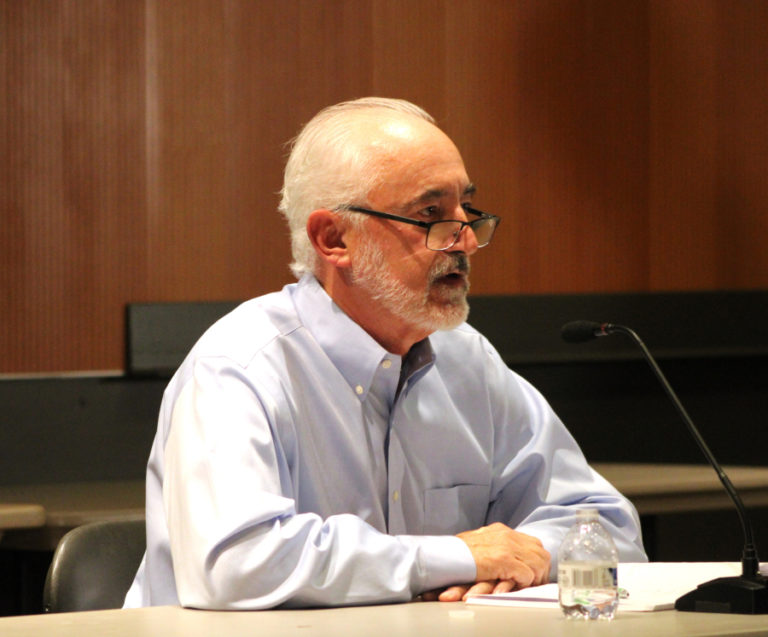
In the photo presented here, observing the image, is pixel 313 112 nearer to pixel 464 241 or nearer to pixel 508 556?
pixel 464 241

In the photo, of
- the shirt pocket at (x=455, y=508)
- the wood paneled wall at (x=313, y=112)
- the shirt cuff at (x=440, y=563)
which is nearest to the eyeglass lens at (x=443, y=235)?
the shirt pocket at (x=455, y=508)

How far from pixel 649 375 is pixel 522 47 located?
3.91 ft

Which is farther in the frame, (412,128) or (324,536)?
(412,128)

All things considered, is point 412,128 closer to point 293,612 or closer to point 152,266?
point 293,612

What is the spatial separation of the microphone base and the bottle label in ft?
0.37

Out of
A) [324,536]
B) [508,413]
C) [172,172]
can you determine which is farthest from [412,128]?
[172,172]

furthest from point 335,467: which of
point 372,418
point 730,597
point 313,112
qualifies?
point 313,112

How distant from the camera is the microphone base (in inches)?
62.4

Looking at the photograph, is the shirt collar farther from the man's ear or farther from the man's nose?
the man's nose

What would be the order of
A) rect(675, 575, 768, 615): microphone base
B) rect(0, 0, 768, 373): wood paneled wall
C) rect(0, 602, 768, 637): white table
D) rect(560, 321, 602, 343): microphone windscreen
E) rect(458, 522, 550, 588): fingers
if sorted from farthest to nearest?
rect(0, 0, 768, 373): wood paneled wall → rect(560, 321, 602, 343): microphone windscreen → rect(458, 522, 550, 588): fingers → rect(675, 575, 768, 615): microphone base → rect(0, 602, 768, 637): white table

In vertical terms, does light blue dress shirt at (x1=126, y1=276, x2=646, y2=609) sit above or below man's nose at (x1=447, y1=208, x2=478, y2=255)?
below

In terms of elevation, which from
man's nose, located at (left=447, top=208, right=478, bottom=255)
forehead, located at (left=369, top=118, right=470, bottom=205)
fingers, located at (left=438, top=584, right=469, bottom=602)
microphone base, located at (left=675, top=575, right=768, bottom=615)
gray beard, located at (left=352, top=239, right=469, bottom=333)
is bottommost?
fingers, located at (left=438, top=584, right=469, bottom=602)

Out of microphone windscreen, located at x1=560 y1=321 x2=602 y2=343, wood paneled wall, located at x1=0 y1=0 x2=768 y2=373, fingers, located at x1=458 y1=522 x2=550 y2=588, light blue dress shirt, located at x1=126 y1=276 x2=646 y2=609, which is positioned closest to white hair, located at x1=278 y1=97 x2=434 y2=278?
light blue dress shirt, located at x1=126 y1=276 x2=646 y2=609

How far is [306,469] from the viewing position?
1.97m
